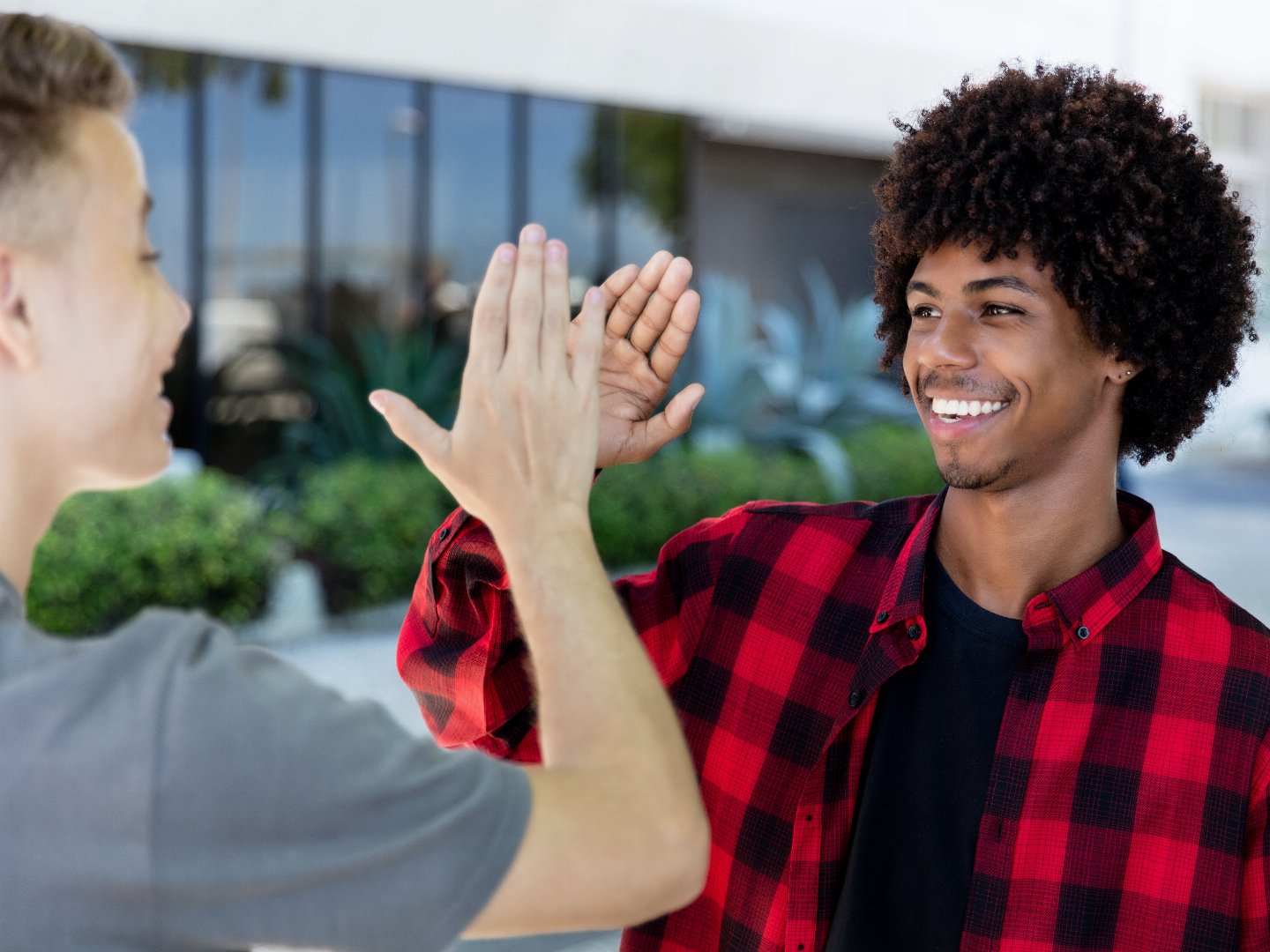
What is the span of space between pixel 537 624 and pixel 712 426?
8695 millimetres

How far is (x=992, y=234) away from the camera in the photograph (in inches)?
87.4

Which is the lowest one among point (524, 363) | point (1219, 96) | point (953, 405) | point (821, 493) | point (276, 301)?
point (821, 493)

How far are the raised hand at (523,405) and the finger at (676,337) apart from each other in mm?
561

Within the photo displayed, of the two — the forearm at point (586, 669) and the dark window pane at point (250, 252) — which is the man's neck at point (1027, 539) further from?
the dark window pane at point (250, 252)

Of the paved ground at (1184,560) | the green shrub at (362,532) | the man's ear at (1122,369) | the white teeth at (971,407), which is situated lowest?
the paved ground at (1184,560)

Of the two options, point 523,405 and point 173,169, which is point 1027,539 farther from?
point 173,169

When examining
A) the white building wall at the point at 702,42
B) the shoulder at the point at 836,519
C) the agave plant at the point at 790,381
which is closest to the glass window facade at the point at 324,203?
the white building wall at the point at 702,42

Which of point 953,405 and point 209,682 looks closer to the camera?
point 209,682

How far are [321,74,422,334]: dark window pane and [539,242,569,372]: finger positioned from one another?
925cm

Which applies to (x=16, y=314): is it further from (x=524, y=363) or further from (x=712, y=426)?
Result: (x=712, y=426)

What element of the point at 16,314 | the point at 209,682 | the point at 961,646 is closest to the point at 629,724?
the point at 209,682

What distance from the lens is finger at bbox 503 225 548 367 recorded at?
1.33 meters

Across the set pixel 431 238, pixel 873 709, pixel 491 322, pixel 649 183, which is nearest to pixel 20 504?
pixel 491 322

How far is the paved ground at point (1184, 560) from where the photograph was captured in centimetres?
621
